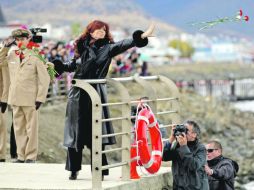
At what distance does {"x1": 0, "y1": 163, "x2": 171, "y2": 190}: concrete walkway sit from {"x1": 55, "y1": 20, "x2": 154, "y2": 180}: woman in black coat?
306 mm

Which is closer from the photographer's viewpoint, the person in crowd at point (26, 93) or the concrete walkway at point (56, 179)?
the concrete walkway at point (56, 179)

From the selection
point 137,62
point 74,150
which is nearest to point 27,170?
point 74,150

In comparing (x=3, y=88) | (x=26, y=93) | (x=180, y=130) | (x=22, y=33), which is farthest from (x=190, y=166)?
(x=3, y=88)

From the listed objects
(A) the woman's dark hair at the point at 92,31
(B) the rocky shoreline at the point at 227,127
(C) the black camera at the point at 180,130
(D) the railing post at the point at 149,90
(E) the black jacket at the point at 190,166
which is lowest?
(B) the rocky shoreline at the point at 227,127

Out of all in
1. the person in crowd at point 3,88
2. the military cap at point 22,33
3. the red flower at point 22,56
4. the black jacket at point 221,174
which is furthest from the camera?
the person in crowd at point 3,88

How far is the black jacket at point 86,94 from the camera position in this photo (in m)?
12.8

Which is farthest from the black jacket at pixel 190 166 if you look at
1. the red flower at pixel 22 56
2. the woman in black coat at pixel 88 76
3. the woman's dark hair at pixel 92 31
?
the red flower at pixel 22 56

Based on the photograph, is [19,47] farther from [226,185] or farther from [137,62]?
[137,62]

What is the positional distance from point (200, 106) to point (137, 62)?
535 inches

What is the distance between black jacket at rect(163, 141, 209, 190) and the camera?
40.5 feet

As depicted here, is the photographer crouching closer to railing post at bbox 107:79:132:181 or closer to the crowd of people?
the crowd of people

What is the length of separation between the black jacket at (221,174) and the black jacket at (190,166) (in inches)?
19.4

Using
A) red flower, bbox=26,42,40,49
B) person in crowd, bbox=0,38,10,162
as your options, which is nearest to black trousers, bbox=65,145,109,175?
red flower, bbox=26,42,40,49

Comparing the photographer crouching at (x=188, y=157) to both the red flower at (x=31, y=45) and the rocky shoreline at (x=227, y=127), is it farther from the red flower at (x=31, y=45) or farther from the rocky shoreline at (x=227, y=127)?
the rocky shoreline at (x=227, y=127)
